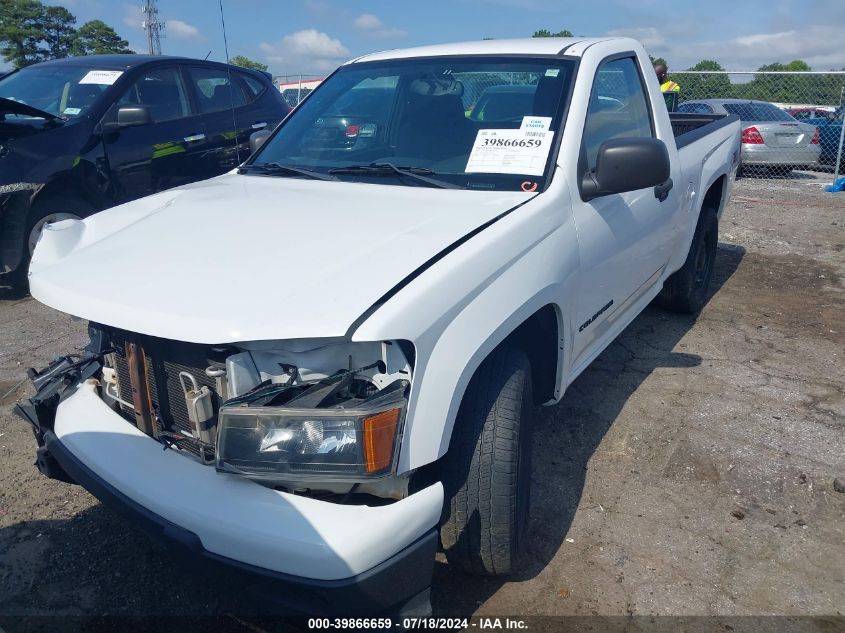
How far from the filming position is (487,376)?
229 cm

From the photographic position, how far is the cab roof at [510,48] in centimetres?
328

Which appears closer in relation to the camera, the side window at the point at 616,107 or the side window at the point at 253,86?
the side window at the point at 616,107

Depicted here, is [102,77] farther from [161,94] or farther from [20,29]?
[20,29]

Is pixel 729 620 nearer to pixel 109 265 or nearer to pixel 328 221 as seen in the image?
pixel 328 221

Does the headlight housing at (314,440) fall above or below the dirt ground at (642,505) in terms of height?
above

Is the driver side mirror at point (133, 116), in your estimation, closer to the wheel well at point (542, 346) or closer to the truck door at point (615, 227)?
the truck door at point (615, 227)

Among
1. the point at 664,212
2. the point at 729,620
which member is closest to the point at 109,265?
the point at 729,620

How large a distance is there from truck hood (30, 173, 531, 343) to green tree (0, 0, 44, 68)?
42001mm

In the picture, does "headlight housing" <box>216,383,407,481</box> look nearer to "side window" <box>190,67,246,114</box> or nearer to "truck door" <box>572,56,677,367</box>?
"truck door" <box>572,56,677,367</box>

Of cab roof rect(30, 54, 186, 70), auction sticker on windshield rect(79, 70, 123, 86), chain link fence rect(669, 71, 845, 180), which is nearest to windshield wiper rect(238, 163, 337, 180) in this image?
auction sticker on windshield rect(79, 70, 123, 86)

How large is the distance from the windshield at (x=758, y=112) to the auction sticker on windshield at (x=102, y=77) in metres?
10.5

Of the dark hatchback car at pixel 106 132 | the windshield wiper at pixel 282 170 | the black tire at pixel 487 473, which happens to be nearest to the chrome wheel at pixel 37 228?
the dark hatchback car at pixel 106 132

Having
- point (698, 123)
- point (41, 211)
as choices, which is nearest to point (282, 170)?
point (41, 211)

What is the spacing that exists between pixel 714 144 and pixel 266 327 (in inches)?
156
